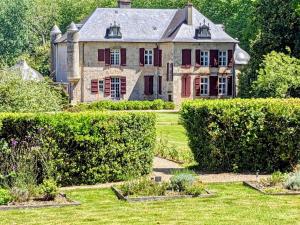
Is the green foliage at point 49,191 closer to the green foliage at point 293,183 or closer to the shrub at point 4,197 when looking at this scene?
the shrub at point 4,197

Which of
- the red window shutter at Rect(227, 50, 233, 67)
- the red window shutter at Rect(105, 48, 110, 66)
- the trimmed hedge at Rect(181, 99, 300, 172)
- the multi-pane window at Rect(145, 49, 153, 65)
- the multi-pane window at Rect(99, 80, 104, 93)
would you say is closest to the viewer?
Answer: the trimmed hedge at Rect(181, 99, 300, 172)

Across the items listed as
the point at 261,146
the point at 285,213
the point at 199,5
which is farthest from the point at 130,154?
the point at 199,5

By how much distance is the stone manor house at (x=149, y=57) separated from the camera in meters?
52.1

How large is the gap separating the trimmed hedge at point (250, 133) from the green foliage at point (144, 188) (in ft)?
11.5

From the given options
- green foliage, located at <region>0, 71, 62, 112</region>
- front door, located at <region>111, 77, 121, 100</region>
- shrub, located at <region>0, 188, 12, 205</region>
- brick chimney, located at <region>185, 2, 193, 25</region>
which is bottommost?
shrub, located at <region>0, 188, 12, 205</region>

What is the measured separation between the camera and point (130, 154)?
1744 centimetres

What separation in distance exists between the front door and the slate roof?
329cm

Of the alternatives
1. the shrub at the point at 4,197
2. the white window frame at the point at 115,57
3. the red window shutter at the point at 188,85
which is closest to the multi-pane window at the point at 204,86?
the red window shutter at the point at 188,85

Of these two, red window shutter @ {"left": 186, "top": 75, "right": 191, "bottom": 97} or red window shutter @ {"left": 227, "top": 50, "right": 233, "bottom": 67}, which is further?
red window shutter @ {"left": 227, "top": 50, "right": 233, "bottom": 67}

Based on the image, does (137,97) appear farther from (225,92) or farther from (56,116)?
(56,116)

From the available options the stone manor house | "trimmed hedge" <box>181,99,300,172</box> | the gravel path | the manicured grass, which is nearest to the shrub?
the manicured grass

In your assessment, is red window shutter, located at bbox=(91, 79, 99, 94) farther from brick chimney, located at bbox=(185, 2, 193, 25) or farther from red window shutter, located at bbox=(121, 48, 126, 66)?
brick chimney, located at bbox=(185, 2, 193, 25)

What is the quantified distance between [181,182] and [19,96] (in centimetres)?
882

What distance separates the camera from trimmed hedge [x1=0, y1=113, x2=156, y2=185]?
1642 centimetres
